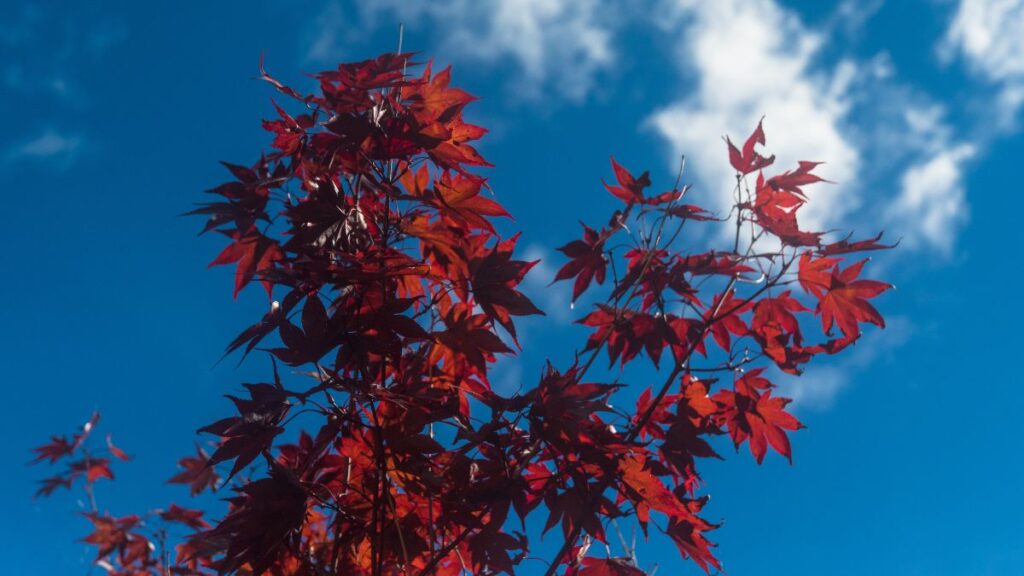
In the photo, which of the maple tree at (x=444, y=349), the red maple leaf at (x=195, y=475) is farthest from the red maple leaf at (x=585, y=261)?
the red maple leaf at (x=195, y=475)

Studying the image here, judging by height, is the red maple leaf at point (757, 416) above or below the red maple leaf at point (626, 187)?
below

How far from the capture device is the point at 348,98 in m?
1.86

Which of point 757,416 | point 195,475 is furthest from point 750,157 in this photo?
point 195,475

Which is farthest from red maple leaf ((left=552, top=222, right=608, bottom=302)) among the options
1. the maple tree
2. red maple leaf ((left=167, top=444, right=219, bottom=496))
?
red maple leaf ((left=167, top=444, right=219, bottom=496))

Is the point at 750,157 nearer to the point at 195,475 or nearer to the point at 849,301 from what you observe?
A: the point at 849,301

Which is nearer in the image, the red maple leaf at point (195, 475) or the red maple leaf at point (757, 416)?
the red maple leaf at point (757, 416)

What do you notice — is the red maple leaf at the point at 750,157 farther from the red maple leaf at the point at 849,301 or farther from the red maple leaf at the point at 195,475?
the red maple leaf at the point at 195,475

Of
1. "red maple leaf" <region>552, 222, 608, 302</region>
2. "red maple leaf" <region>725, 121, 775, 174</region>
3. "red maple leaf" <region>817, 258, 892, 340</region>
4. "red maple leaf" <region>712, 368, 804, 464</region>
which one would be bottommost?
"red maple leaf" <region>712, 368, 804, 464</region>

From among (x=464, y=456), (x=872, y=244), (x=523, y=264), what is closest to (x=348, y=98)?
(x=523, y=264)

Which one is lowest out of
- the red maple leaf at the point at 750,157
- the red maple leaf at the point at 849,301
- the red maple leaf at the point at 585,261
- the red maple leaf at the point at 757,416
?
the red maple leaf at the point at 757,416

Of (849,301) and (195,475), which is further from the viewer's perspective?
(195,475)

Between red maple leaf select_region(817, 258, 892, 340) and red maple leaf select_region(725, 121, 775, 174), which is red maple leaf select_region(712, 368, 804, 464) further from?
red maple leaf select_region(725, 121, 775, 174)

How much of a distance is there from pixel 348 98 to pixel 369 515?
99 centimetres

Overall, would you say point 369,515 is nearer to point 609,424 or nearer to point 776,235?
point 609,424
